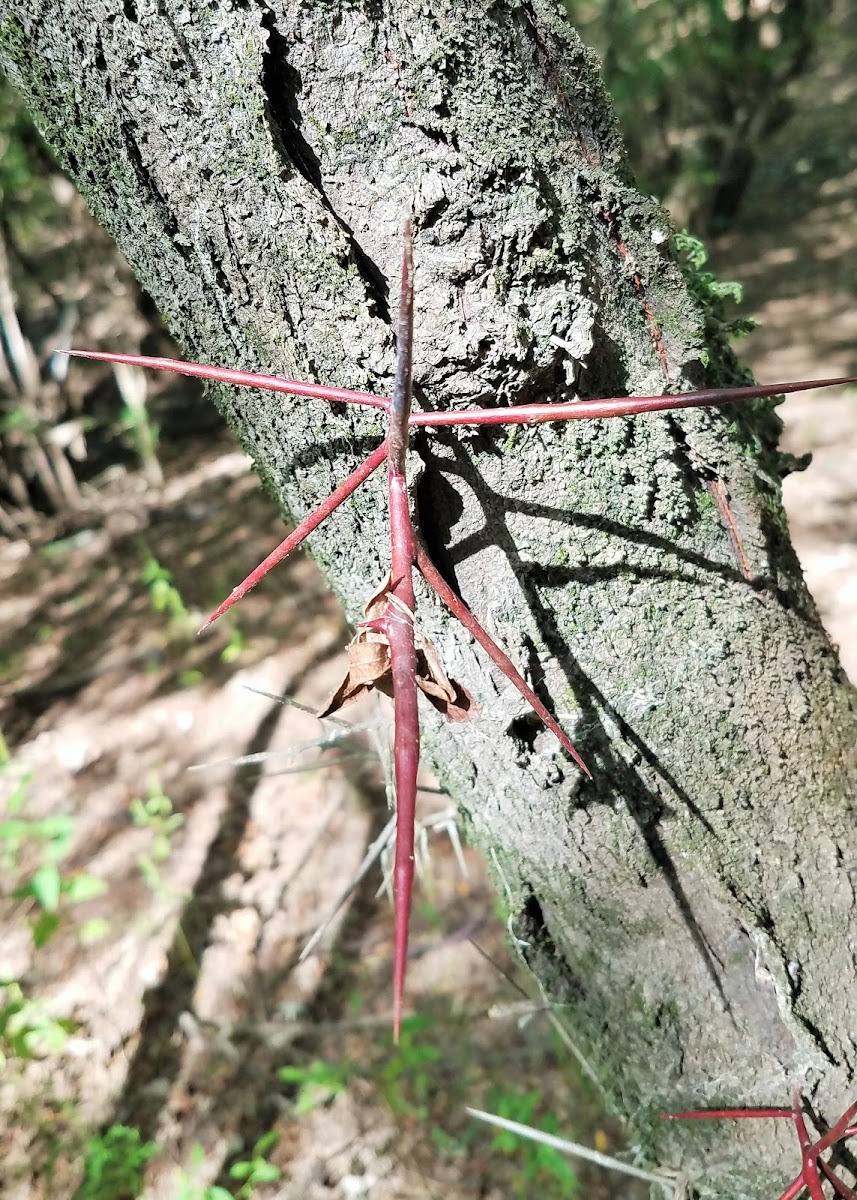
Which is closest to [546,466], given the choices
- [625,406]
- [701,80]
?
[625,406]

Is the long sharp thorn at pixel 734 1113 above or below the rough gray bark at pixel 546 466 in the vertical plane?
below

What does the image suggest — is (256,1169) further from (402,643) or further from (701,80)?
(701,80)

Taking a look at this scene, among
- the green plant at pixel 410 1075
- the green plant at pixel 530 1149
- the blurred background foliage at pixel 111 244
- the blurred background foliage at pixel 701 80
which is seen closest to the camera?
the green plant at pixel 530 1149

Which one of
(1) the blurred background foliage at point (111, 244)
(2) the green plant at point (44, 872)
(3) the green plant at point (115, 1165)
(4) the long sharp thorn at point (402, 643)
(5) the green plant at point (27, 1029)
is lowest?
(3) the green plant at point (115, 1165)

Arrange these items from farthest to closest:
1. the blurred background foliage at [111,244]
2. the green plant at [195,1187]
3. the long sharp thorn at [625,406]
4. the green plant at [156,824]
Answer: the blurred background foliage at [111,244], the green plant at [156,824], the green plant at [195,1187], the long sharp thorn at [625,406]

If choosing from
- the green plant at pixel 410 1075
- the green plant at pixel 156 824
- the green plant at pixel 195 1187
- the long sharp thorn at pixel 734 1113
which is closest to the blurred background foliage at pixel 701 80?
the green plant at pixel 156 824

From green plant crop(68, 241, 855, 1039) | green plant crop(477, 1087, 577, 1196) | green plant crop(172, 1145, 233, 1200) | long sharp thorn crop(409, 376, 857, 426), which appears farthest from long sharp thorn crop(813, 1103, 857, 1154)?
green plant crop(172, 1145, 233, 1200)

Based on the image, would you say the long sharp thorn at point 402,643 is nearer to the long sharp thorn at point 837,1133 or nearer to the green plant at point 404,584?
the green plant at point 404,584

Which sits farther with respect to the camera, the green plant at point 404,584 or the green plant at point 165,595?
the green plant at point 165,595
